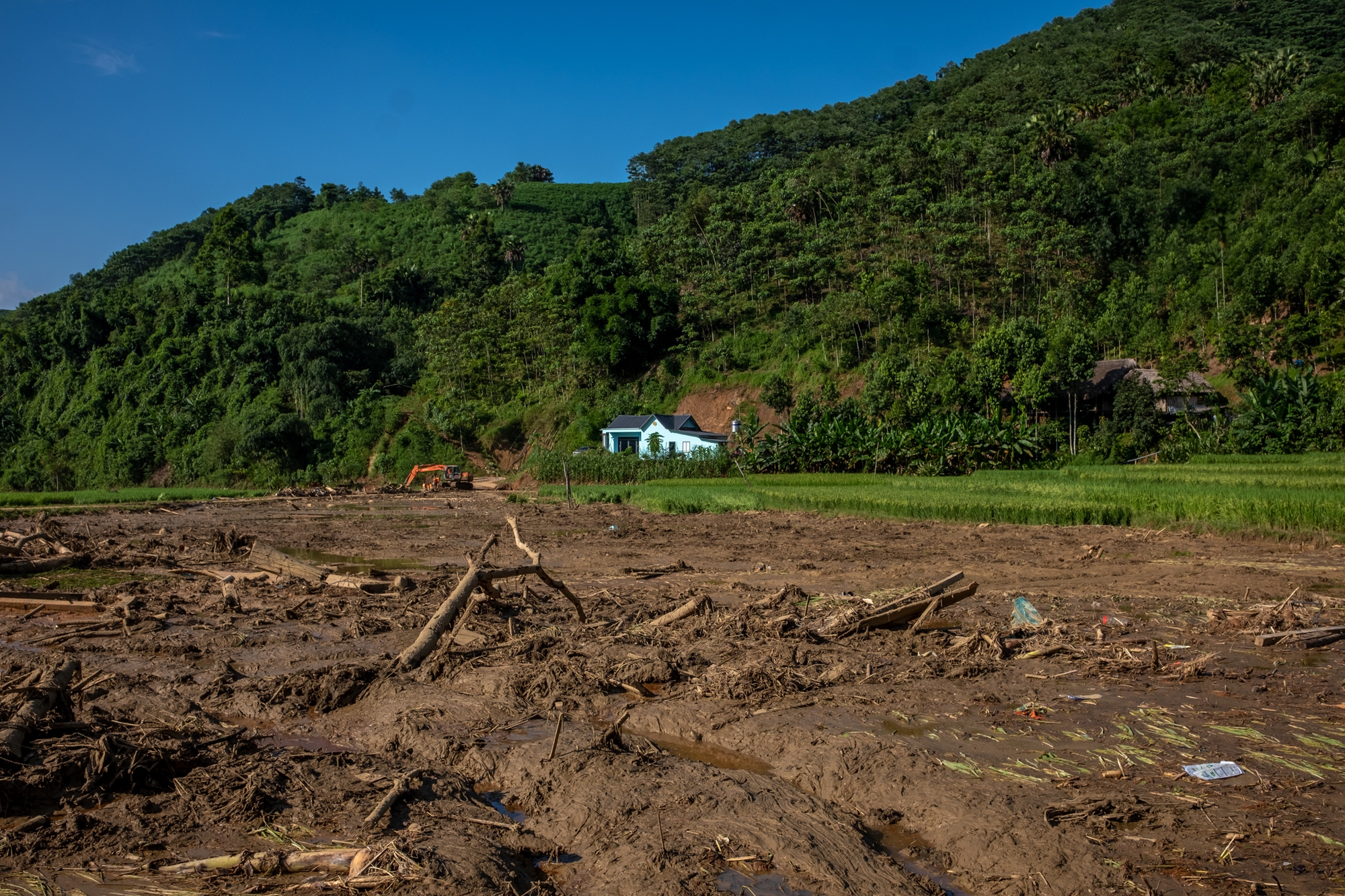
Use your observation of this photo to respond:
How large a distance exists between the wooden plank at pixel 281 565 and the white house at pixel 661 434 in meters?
30.7

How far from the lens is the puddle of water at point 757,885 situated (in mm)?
4371

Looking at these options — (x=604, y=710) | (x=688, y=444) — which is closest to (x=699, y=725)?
(x=604, y=710)

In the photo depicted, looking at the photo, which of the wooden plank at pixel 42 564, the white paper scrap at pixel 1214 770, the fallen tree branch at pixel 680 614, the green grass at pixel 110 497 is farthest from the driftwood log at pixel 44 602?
the green grass at pixel 110 497

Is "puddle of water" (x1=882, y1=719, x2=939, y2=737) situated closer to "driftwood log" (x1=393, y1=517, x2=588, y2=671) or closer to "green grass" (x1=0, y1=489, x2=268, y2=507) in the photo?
"driftwood log" (x1=393, y1=517, x2=588, y2=671)

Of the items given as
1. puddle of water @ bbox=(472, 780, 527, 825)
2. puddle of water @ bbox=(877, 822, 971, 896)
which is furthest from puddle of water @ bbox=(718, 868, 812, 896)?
puddle of water @ bbox=(472, 780, 527, 825)

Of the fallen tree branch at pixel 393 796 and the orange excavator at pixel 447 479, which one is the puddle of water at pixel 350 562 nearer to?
the fallen tree branch at pixel 393 796

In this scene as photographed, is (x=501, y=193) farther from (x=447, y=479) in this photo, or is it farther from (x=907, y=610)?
(x=907, y=610)

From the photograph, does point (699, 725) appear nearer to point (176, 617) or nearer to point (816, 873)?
point (816, 873)

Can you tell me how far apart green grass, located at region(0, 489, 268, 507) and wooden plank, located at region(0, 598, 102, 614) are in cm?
2915

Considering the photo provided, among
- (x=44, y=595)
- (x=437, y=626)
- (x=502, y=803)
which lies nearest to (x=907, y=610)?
(x=437, y=626)

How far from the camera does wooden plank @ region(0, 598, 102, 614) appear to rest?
1198cm

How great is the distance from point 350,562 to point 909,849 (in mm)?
15319

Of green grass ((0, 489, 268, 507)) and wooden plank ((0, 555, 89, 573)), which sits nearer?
wooden plank ((0, 555, 89, 573))

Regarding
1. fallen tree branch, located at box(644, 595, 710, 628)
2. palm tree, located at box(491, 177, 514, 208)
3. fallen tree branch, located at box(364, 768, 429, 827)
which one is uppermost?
palm tree, located at box(491, 177, 514, 208)
